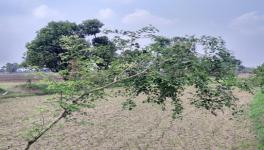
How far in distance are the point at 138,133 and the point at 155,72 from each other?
8819mm

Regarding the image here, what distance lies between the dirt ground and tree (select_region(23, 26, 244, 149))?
3508mm

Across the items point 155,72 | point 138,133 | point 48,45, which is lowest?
point 138,133

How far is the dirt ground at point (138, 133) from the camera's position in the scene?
14023 millimetres

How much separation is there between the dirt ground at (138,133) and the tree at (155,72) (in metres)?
3.51

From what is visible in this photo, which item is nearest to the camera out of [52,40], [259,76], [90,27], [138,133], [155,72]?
[155,72]

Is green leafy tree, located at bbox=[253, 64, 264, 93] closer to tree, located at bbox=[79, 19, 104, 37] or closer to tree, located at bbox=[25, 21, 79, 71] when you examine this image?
tree, located at bbox=[25, 21, 79, 71]

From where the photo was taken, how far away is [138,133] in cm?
1641

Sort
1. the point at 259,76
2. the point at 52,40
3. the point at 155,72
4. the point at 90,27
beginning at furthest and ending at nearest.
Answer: the point at 90,27, the point at 52,40, the point at 259,76, the point at 155,72

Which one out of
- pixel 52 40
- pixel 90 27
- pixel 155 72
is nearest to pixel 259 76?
pixel 155 72

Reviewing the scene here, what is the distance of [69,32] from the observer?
4628 cm

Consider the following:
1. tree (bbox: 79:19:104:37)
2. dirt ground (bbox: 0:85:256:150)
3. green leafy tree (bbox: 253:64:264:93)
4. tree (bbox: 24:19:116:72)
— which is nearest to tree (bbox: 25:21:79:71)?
tree (bbox: 24:19:116:72)

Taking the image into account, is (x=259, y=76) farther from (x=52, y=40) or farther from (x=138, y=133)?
(x=52, y=40)

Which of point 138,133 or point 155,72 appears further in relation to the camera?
point 138,133

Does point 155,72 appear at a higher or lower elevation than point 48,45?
lower
